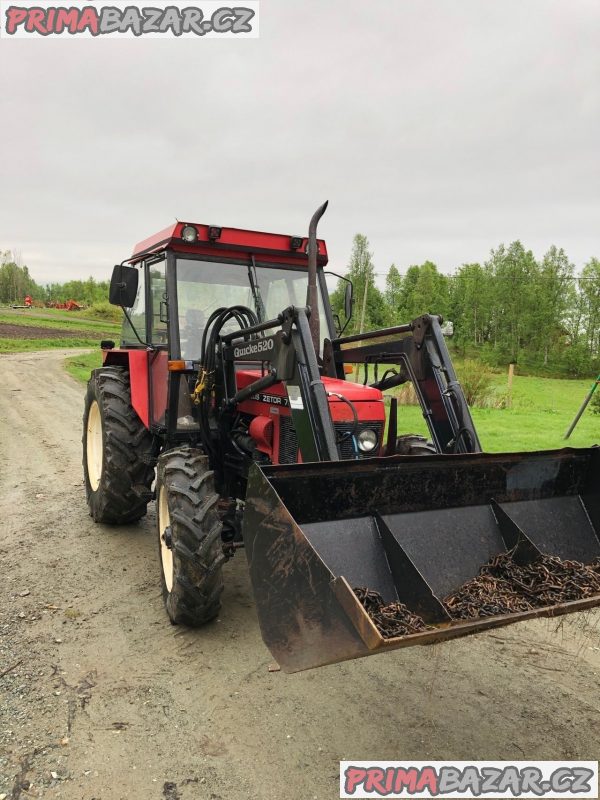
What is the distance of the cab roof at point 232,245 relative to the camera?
15.9 ft

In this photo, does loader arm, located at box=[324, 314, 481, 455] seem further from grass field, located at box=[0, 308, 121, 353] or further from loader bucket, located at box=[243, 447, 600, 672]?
grass field, located at box=[0, 308, 121, 353]

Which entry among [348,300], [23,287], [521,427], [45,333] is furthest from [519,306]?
[23,287]

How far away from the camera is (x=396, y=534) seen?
3227mm

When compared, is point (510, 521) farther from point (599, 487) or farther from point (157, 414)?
point (157, 414)

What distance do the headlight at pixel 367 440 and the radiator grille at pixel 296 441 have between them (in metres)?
0.03

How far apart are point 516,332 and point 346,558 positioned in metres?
51.0

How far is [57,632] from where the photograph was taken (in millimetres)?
3918

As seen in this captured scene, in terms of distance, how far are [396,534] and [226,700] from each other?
120cm

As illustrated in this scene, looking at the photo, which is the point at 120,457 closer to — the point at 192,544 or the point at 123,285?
the point at 123,285

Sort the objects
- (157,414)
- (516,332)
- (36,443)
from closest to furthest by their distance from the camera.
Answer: (157,414)
(36,443)
(516,332)

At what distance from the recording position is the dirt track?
2.73m

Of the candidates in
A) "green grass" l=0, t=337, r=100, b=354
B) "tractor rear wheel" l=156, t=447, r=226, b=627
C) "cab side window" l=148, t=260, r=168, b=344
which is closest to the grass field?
"green grass" l=0, t=337, r=100, b=354

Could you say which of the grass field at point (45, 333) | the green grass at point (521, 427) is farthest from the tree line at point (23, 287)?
the green grass at point (521, 427)

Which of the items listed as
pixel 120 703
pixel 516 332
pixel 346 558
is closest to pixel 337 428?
pixel 346 558
